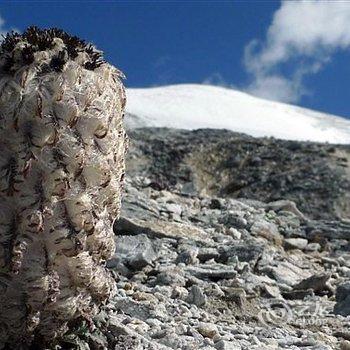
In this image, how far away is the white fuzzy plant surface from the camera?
494 centimetres

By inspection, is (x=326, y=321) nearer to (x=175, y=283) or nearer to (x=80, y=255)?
(x=175, y=283)

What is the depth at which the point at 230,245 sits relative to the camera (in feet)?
36.1

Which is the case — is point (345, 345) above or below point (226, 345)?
above

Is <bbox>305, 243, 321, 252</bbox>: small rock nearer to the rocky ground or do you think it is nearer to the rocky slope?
the rocky ground

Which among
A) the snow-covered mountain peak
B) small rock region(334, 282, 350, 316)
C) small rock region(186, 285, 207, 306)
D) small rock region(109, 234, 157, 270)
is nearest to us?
small rock region(186, 285, 207, 306)

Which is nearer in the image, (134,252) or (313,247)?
(134,252)

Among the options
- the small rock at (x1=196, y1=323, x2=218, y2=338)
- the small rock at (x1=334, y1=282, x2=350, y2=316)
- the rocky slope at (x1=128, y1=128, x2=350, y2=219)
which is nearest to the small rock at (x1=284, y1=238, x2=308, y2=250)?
the small rock at (x1=334, y1=282, x2=350, y2=316)

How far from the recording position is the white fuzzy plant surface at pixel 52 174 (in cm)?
494

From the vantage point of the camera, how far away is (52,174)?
4.97 meters

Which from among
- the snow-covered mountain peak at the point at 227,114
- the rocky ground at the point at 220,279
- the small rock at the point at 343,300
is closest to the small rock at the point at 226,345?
the rocky ground at the point at 220,279

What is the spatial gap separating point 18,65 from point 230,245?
249 inches

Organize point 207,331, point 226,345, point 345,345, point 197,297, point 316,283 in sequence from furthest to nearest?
point 316,283 → point 197,297 → point 345,345 → point 207,331 → point 226,345

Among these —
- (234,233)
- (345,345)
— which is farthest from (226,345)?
(234,233)

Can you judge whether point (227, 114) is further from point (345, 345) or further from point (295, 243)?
point (345, 345)
